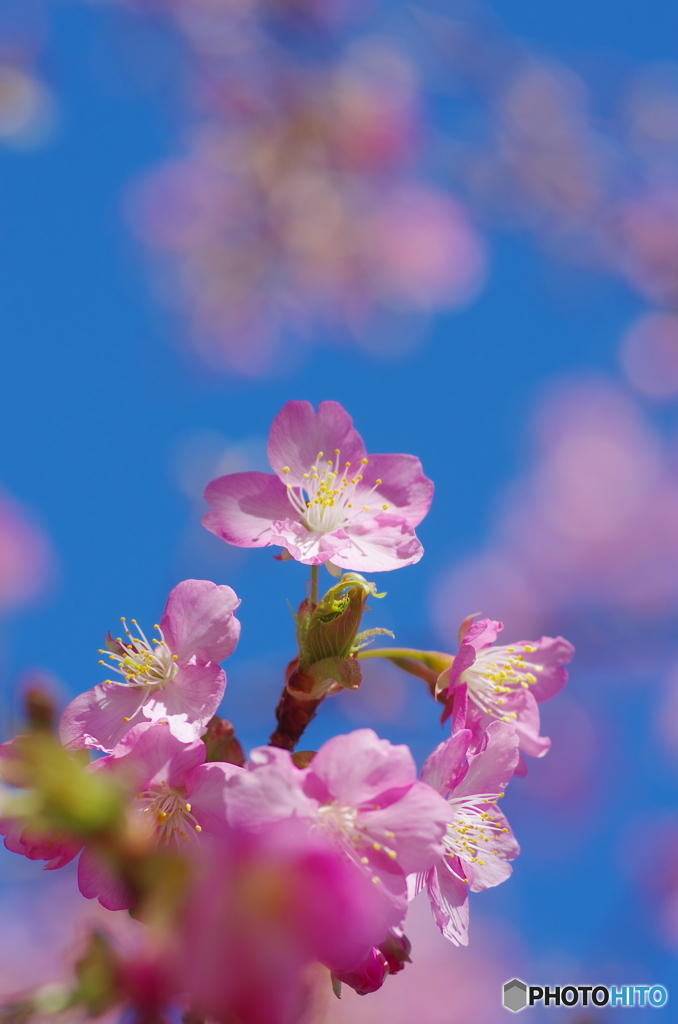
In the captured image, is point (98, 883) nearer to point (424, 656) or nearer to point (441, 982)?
point (424, 656)

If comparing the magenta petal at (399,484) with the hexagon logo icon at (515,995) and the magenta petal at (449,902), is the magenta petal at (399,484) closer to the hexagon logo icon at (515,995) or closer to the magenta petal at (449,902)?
the magenta petal at (449,902)

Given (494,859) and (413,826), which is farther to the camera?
(494,859)

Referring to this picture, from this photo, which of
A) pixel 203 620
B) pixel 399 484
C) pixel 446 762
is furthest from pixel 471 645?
pixel 203 620

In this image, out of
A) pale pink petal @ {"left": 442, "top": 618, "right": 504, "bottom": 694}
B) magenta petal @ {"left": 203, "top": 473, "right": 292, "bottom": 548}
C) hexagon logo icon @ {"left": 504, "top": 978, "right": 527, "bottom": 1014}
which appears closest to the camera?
pale pink petal @ {"left": 442, "top": 618, "right": 504, "bottom": 694}

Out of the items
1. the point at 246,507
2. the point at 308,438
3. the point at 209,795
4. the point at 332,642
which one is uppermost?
the point at 308,438

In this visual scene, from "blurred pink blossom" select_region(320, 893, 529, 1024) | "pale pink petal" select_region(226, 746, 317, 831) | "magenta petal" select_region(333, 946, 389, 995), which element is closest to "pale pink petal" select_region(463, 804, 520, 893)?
"magenta petal" select_region(333, 946, 389, 995)

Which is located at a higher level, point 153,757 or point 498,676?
point 498,676

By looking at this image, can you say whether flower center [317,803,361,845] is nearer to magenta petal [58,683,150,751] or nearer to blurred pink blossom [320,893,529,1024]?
magenta petal [58,683,150,751]

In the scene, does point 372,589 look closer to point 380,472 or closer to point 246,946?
point 380,472
